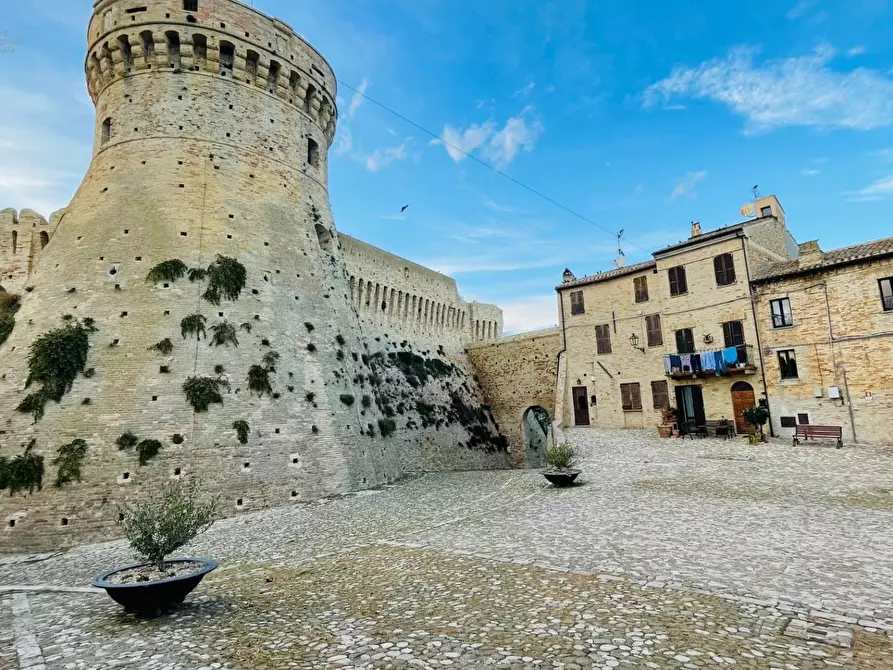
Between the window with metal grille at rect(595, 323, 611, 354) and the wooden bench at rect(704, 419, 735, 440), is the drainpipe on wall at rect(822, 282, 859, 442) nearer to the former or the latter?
the wooden bench at rect(704, 419, 735, 440)

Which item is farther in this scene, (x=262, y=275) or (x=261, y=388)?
(x=262, y=275)

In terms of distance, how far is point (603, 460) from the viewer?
2078 cm

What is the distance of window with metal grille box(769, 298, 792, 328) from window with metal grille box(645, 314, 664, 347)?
529 cm

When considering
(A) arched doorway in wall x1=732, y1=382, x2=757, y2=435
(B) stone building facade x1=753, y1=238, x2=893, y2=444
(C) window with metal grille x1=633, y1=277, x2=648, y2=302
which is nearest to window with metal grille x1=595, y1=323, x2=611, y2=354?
(C) window with metal grille x1=633, y1=277, x2=648, y2=302

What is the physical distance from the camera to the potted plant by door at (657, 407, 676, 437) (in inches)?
933

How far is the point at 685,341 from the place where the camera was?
2509 centimetres

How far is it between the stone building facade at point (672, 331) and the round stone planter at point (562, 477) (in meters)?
10.9

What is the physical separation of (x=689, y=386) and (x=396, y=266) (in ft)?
68.6

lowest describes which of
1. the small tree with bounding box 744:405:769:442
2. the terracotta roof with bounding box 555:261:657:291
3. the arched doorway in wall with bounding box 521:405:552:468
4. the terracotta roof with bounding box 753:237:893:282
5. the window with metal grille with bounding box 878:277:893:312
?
the arched doorway in wall with bounding box 521:405:552:468

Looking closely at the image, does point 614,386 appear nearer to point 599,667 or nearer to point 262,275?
point 262,275

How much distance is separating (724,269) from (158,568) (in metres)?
25.3

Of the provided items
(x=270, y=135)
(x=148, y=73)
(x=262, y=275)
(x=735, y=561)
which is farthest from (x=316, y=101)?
(x=735, y=561)

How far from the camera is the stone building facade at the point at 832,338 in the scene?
→ 19125 millimetres

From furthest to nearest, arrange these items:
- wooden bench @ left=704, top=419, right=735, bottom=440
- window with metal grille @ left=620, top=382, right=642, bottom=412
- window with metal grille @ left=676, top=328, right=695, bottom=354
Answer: window with metal grille @ left=620, top=382, right=642, bottom=412
window with metal grille @ left=676, top=328, right=695, bottom=354
wooden bench @ left=704, top=419, right=735, bottom=440
